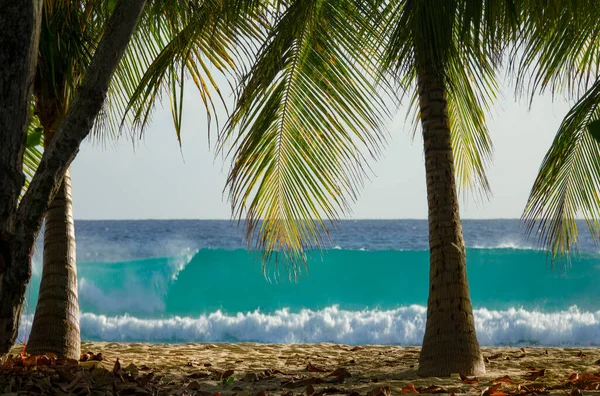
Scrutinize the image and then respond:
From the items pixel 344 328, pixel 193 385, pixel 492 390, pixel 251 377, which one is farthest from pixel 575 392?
pixel 344 328

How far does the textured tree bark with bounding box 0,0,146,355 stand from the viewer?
11.1 ft

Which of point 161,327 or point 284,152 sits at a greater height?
point 284,152

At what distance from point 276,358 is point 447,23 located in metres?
3.51

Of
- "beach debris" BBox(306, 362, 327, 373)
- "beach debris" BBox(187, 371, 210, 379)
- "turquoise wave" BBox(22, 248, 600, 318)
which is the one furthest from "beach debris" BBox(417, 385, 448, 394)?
"turquoise wave" BBox(22, 248, 600, 318)

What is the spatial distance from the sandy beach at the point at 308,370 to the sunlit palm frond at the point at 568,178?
44.1 inches

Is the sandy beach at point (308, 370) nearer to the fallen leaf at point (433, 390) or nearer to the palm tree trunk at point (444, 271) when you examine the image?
the fallen leaf at point (433, 390)

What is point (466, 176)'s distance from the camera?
7.64 metres

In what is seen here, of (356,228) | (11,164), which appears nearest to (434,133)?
(11,164)

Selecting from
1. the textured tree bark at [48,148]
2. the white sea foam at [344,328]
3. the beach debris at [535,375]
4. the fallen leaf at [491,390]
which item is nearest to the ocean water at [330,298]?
the white sea foam at [344,328]

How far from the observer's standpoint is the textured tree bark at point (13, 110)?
331 centimetres

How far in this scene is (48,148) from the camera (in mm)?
3713

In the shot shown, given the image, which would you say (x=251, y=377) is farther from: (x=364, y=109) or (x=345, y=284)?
(x=345, y=284)

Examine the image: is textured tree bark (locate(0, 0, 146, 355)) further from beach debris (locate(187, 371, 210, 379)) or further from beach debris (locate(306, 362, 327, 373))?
beach debris (locate(306, 362, 327, 373))

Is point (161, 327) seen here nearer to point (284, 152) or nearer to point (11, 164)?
point (284, 152)
